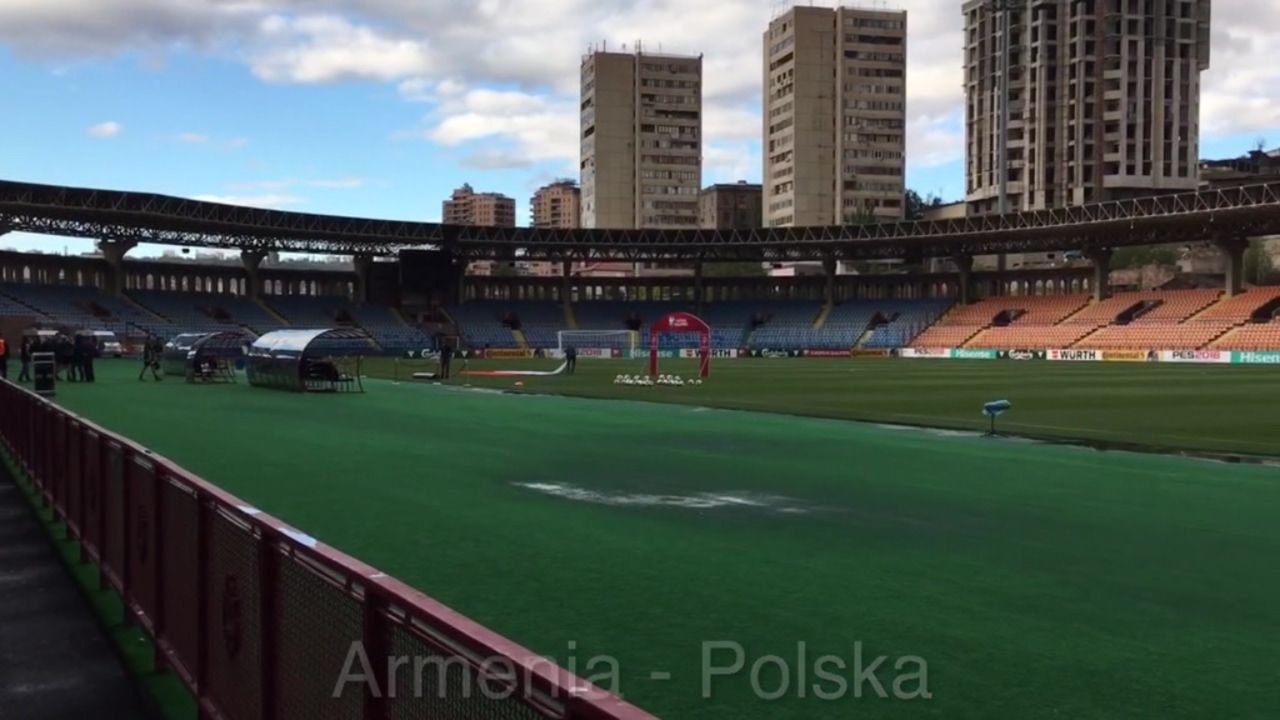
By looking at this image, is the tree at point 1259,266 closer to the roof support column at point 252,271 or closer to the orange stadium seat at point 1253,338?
the orange stadium seat at point 1253,338

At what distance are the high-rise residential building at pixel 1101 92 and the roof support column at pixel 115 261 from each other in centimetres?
11180

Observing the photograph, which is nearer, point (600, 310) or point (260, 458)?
point (260, 458)

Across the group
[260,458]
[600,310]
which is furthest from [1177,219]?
[260,458]

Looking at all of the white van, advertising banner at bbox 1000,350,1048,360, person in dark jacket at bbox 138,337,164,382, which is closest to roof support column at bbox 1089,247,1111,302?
advertising banner at bbox 1000,350,1048,360

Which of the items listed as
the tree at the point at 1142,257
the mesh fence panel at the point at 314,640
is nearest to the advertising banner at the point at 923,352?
the tree at the point at 1142,257

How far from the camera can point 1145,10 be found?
145125mm

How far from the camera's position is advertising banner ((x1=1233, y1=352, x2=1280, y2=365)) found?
60.4m

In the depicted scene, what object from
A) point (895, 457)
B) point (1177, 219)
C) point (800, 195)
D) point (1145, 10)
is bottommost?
point (895, 457)

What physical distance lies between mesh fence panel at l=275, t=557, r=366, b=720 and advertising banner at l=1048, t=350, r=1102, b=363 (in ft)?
234

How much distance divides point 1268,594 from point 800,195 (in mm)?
164984

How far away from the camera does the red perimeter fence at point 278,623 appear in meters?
2.75

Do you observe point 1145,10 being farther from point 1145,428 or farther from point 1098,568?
point 1098,568

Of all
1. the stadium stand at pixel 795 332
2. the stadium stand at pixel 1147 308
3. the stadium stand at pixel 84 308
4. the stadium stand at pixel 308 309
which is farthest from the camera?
the stadium stand at pixel 795 332

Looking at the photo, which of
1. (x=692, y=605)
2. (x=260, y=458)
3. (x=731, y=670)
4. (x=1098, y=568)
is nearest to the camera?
(x=731, y=670)
